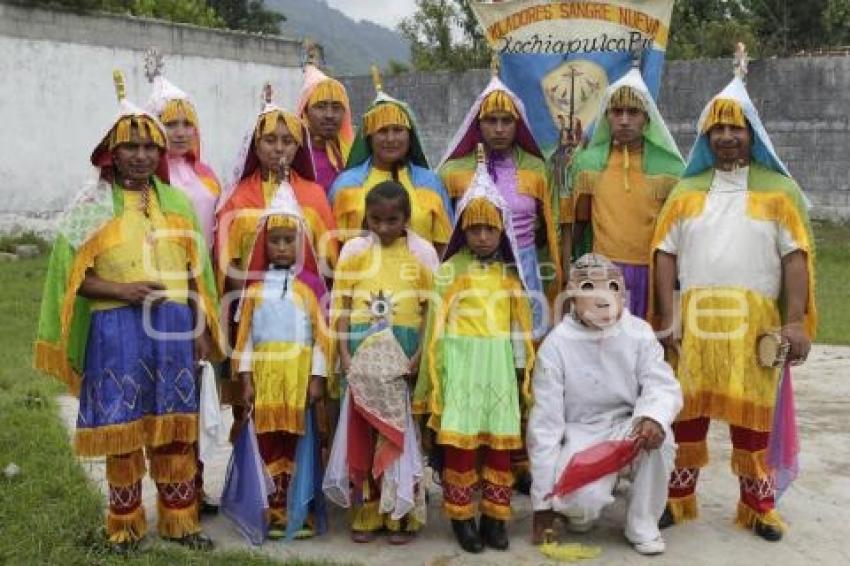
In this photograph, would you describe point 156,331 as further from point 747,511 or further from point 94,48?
point 94,48

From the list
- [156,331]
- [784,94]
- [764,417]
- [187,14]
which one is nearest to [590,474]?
[764,417]

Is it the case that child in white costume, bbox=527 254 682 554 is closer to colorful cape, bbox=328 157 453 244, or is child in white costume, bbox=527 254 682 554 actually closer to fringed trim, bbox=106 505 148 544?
colorful cape, bbox=328 157 453 244

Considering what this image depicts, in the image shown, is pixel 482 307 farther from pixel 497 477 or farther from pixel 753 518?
pixel 753 518

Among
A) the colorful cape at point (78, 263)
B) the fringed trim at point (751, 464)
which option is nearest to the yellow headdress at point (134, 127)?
the colorful cape at point (78, 263)

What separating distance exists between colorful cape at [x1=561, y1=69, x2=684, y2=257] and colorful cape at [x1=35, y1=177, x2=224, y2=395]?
6.57ft

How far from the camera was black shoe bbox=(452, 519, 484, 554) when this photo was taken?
4.46 metres

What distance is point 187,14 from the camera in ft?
65.8

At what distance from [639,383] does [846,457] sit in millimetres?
2058

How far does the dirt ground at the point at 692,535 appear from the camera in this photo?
4402 millimetres

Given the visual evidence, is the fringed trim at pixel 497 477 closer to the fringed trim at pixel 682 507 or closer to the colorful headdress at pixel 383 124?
the fringed trim at pixel 682 507

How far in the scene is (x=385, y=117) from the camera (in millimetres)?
4969

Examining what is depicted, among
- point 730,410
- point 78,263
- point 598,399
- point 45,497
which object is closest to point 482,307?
point 598,399

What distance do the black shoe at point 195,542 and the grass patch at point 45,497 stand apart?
0.07 meters

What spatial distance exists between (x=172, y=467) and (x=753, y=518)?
2.72 meters
